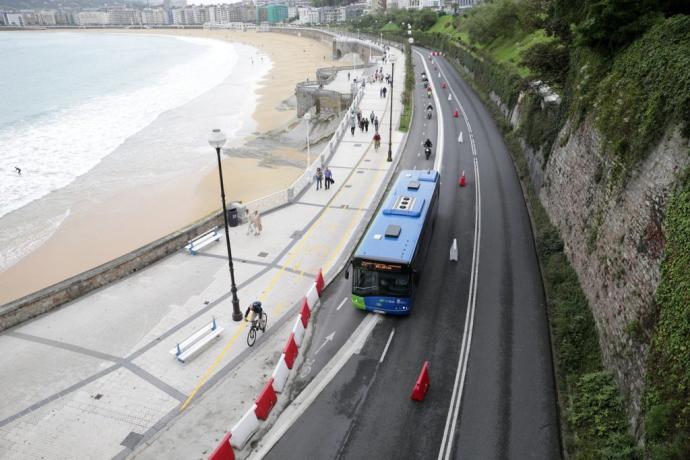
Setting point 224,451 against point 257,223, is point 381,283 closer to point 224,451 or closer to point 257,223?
point 224,451

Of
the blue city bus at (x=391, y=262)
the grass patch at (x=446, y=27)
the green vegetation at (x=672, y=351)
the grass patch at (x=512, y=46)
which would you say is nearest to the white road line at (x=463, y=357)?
the blue city bus at (x=391, y=262)

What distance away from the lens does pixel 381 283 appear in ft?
53.2

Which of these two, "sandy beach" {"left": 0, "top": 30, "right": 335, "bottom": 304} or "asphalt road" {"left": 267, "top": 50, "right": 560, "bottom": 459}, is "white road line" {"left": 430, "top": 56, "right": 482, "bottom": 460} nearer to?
"asphalt road" {"left": 267, "top": 50, "right": 560, "bottom": 459}

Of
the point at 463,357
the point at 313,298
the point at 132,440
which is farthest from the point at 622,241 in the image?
the point at 132,440

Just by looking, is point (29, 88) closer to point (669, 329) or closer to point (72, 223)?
point (72, 223)

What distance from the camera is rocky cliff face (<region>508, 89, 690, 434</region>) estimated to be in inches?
471

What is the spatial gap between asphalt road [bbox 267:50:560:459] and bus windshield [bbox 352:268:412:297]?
1216 millimetres

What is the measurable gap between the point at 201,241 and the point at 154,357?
7.99 m

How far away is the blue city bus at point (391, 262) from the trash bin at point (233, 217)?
9.42 metres

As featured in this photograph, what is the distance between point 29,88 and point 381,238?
91948 millimetres

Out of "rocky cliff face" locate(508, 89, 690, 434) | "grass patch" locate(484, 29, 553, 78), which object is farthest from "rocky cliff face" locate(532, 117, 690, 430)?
"grass patch" locate(484, 29, 553, 78)

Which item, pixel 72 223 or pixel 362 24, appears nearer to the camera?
pixel 72 223

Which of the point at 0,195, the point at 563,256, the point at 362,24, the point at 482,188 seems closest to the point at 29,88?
the point at 0,195

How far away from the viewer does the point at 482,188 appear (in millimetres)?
28891
